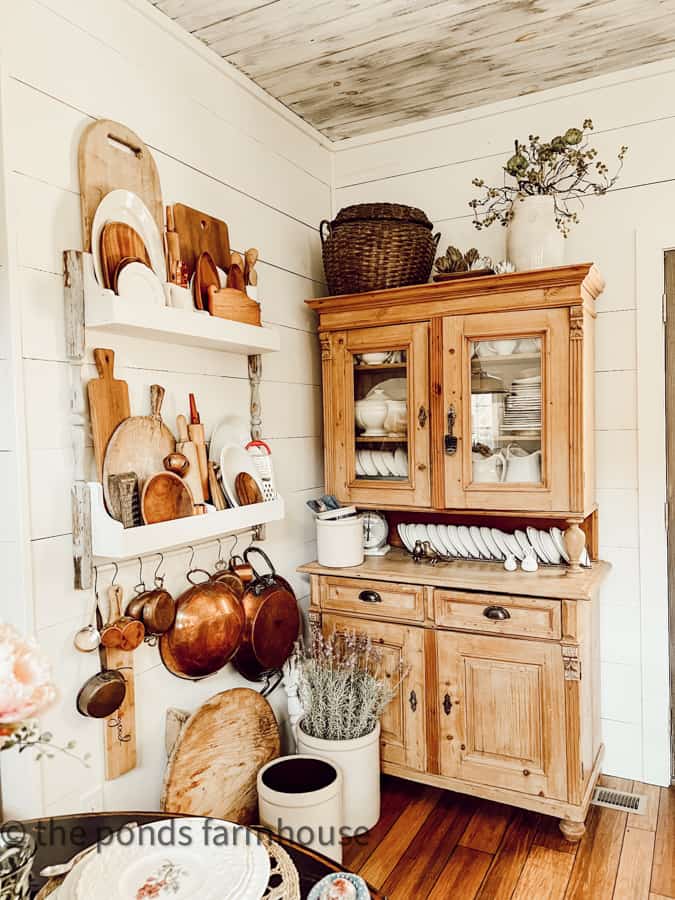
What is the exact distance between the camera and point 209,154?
91.6 inches

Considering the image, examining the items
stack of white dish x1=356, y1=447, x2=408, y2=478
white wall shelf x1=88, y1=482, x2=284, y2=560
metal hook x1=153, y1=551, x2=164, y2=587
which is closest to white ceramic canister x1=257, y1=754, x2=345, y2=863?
metal hook x1=153, y1=551, x2=164, y2=587

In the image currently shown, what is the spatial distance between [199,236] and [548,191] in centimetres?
122

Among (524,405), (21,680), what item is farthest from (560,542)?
(21,680)

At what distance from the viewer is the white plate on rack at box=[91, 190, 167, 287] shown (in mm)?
1838

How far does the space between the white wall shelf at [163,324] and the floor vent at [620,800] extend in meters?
1.93

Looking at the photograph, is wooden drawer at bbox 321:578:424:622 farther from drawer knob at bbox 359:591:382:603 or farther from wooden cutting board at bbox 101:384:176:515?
wooden cutting board at bbox 101:384:176:515

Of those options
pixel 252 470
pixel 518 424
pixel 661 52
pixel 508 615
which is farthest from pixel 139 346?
pixel 661 52

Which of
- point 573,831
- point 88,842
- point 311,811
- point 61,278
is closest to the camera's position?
point 88,842

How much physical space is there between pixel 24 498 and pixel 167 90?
1.31 m

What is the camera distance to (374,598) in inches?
100

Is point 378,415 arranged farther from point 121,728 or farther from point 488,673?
point 121,728

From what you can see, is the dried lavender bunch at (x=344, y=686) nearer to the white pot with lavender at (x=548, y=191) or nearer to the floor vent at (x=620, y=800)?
the floor vent at (x=620, y=800)

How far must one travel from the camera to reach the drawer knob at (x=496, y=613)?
231 centimetres

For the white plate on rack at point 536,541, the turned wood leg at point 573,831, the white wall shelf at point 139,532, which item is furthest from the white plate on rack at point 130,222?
the turned wood leg at point 573,831
